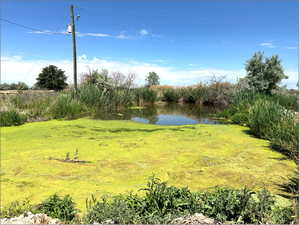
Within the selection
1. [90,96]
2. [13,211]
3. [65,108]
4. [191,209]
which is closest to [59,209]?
[13,211]

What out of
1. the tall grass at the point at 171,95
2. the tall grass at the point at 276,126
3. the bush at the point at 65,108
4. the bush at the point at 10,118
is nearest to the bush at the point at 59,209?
the tall grass at the point at 276,126

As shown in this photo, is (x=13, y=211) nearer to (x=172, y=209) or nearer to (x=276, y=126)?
(x=172, y=209)

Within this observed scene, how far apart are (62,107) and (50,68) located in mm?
16222

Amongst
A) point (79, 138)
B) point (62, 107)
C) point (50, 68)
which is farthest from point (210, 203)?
point (50, 68)

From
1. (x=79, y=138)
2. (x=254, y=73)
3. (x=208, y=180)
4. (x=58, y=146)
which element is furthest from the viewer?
(x=254, y=73)

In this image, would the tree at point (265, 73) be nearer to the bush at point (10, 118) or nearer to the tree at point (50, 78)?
the bush at point (10, 118)

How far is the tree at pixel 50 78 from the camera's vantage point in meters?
22.4

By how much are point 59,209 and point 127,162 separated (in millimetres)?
1646

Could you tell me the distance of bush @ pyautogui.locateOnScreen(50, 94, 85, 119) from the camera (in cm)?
809

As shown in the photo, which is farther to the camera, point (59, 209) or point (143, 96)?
point (143, 96)

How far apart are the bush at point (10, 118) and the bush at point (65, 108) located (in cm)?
142

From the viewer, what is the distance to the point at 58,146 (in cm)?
428

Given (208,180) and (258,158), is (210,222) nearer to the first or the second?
(208,180)

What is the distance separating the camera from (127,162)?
11.2ft
